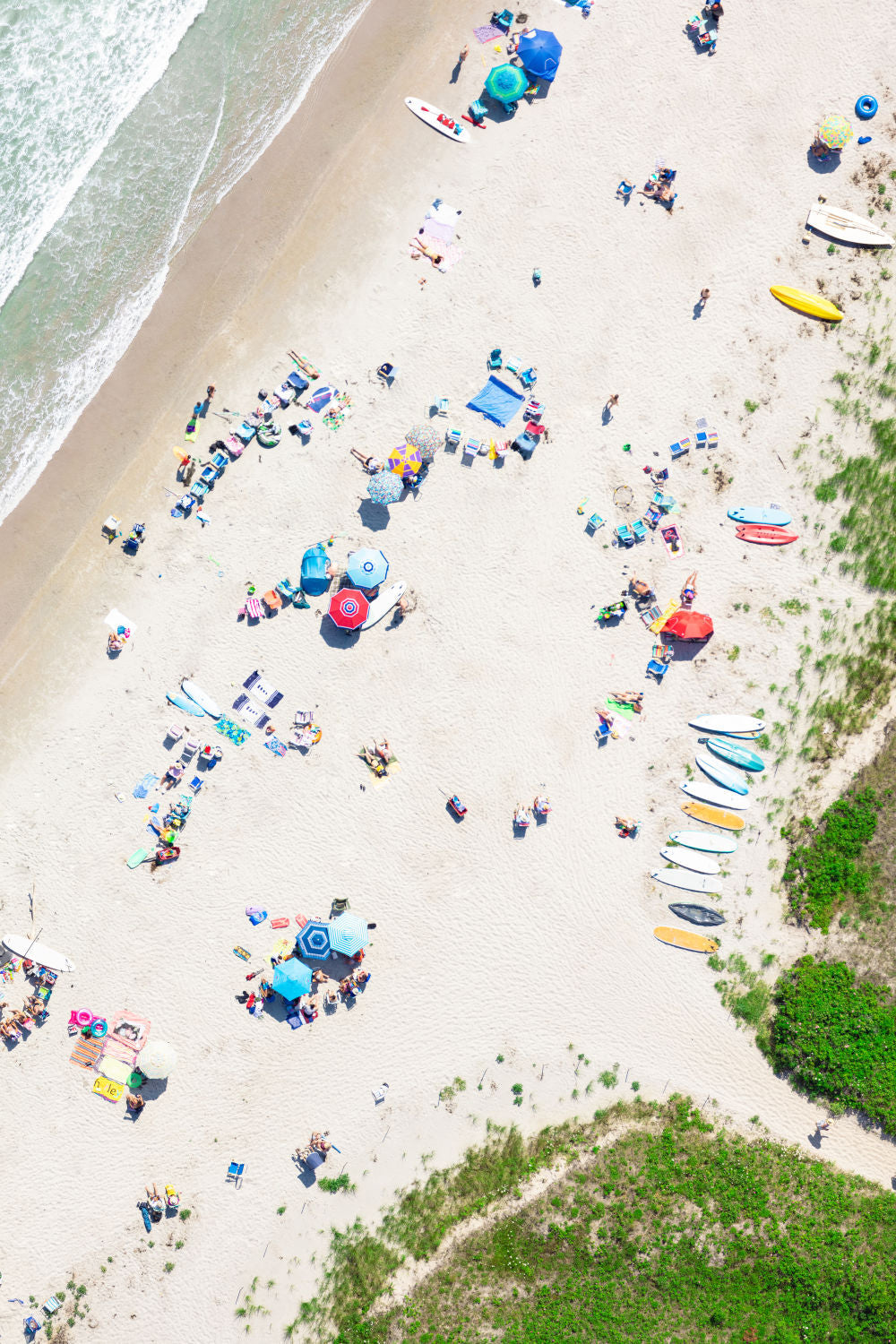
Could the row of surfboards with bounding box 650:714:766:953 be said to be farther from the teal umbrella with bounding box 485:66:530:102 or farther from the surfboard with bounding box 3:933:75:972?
the teal umbrella with bounding box 485:66:530:102

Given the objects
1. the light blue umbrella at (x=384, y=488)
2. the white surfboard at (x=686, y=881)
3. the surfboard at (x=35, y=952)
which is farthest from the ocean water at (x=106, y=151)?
the white surfboard at (x=686, y=881)

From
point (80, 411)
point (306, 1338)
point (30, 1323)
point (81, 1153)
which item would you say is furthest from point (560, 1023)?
point (80, 411)

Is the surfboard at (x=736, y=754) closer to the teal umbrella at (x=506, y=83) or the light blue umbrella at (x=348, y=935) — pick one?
the light blue umbrella at (x=348, y=935)

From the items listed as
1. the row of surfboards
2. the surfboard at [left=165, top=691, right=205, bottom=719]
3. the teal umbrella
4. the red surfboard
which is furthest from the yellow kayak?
the surfboard at [left=165, top=691, right=205, bottom=719]

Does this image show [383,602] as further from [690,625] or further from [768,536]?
[768,536]

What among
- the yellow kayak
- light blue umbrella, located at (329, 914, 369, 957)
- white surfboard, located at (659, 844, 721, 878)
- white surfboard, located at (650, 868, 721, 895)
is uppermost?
the yellow kayak

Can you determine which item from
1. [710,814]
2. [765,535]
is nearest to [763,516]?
[765,535]

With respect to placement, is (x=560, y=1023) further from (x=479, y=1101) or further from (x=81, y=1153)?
(x=81, y=1153)
